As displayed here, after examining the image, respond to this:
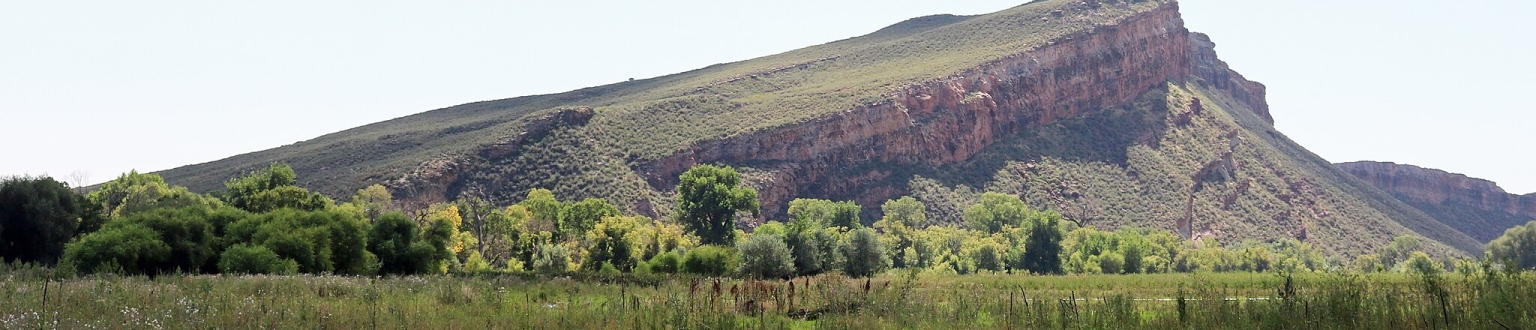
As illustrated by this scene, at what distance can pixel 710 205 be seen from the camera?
82.9m

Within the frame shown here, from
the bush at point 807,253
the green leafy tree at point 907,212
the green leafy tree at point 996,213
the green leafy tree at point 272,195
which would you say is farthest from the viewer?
the green leafy tree at point 907,212

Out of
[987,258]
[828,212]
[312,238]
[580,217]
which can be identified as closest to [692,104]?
[828,212]

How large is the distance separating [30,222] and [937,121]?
92.1 metres

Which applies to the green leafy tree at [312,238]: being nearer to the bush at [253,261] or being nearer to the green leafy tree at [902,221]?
the bush at [253,261]

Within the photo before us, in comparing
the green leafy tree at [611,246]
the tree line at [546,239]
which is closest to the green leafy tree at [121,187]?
the tree line at [546,239]

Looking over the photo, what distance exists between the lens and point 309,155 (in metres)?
101

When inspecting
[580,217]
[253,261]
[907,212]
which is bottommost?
[907,212]

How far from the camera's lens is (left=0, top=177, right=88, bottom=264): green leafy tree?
4212 centimetres

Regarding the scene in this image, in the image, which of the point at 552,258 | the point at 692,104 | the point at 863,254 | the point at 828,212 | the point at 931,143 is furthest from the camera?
the point at 931,143

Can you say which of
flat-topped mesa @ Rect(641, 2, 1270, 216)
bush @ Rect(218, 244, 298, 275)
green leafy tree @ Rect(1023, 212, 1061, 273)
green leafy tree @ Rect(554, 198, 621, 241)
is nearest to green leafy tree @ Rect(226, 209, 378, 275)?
bush @ Rect(218, 244, 298, 275)

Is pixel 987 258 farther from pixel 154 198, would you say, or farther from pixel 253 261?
pixel 253 261

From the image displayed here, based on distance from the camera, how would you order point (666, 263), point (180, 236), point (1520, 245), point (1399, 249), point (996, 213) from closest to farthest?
point (180, 236) < point (666, 263) < point (1520, 245) < point (996, 213) < point (1399, 249)

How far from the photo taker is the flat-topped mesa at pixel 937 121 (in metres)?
111

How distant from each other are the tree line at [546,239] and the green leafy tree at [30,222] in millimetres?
52
